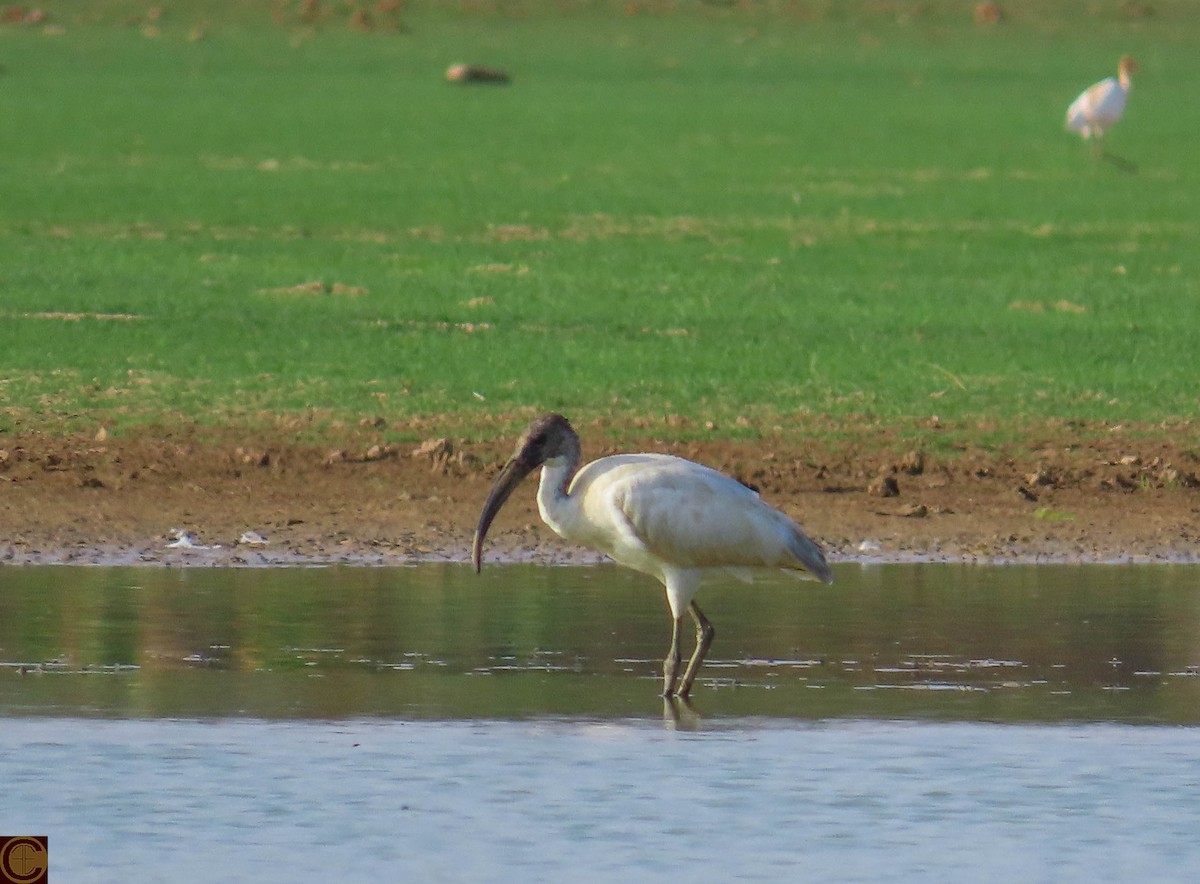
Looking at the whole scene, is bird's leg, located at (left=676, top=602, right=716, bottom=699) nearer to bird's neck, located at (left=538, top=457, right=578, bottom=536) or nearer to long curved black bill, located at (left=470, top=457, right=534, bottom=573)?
bird's neck, located at (left=538, top=457, right=578, bottom=536)

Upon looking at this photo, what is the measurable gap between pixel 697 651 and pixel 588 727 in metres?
0.87

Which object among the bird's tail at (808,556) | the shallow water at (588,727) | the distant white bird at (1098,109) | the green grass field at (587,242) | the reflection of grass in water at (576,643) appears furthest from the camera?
the distant white bird at (1098,109)

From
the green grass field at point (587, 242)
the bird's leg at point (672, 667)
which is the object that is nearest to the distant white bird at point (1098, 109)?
the green grass field at point (587, 242)

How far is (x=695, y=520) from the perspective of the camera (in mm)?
9211

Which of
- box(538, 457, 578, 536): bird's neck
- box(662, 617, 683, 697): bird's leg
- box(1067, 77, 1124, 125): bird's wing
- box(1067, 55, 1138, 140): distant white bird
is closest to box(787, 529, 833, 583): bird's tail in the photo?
box(662, 617, 683, 697): bird's leg

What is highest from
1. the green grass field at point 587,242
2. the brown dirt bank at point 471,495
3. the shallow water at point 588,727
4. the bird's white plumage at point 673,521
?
the green grass field at point 587,242

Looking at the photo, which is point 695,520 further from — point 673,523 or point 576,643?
point 576,643

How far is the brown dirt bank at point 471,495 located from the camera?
38.3 ft

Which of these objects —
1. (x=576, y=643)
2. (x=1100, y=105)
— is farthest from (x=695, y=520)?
(x=1100, y=105)

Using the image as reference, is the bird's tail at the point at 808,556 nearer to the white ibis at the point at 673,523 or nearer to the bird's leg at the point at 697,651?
the white ibis at the point at 673,523

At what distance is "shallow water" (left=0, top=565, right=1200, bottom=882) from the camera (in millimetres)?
7180

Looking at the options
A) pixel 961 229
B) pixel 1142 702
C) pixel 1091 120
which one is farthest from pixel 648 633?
pixel 1091 120

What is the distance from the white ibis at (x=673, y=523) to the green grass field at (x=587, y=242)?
13.4ft

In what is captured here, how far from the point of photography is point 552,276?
61.9 ft
